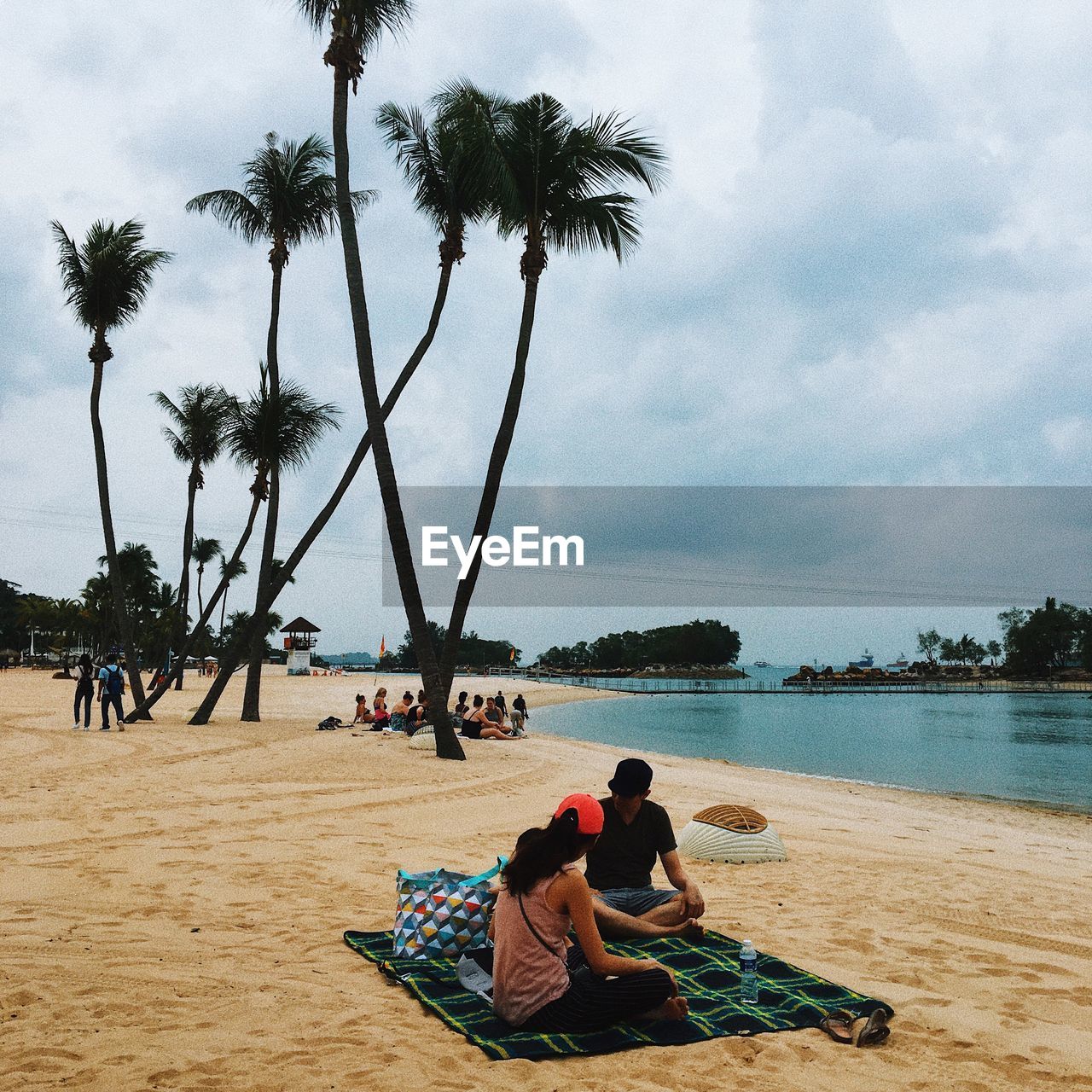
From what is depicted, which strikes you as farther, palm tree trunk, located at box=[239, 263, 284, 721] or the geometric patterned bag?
palm tree trunk, located at box=[239, 263, 284, 721]

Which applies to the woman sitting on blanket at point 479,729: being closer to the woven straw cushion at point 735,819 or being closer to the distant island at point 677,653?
the woven straw cushion at point 735,819

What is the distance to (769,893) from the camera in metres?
6.75

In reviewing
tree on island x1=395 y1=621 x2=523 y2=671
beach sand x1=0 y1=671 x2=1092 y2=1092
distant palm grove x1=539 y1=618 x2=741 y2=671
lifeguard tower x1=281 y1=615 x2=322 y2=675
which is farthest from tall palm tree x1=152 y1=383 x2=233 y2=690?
distant palm grove x1=539 y1=618 x2=741 y2=671

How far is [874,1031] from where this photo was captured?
12.9 feet

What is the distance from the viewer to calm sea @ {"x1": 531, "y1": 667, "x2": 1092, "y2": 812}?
2352 cm

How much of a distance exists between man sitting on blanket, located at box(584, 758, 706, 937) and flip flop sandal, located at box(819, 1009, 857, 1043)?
1022mm

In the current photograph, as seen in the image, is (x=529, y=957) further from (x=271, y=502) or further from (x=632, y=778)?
(x=271, y=502)

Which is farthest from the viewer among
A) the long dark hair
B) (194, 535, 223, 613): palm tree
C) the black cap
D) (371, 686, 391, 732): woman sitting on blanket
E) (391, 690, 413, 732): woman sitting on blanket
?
(194, 535, 223, 613): palm tree

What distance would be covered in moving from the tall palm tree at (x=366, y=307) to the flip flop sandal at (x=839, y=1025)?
11383 mm

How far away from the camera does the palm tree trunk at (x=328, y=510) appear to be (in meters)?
18.5

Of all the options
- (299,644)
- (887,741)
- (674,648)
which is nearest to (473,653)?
(674,648)

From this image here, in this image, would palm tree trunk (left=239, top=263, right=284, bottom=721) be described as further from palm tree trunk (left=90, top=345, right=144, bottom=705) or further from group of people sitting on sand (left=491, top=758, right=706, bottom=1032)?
group of people sitting on sand (left=491, top=758, right=706, bottom=1032)

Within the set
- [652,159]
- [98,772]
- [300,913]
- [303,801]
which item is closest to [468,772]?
[303,801]

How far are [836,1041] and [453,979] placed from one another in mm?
1835
